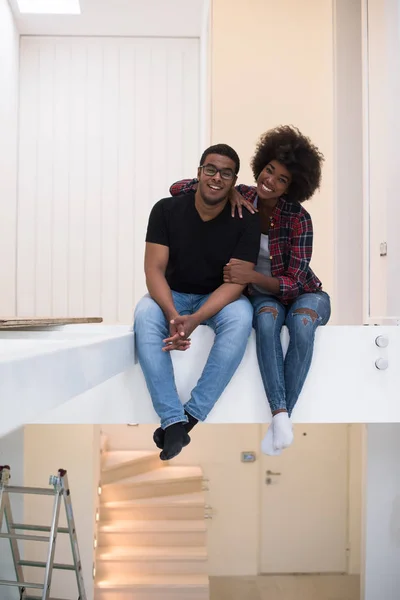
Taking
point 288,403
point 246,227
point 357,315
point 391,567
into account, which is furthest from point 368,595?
→ point 246,227

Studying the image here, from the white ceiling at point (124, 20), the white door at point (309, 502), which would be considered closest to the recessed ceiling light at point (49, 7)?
the white ceiling at point (124, 20)

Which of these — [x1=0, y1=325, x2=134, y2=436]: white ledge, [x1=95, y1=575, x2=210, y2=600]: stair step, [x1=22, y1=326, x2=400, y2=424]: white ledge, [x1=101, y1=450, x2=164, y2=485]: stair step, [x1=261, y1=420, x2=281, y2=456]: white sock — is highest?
[x1=0, y1=325, x2=134, y2=436]: white ledge

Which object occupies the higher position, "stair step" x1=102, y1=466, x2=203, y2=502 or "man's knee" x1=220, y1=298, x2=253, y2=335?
"man's knee" x1=220, y1=298, x2=253, y2=335

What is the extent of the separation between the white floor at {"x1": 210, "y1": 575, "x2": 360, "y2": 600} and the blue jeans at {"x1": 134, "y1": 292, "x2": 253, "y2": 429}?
5.06 m

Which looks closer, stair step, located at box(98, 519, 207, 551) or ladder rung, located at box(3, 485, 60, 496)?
ladder rung, located at box(3, 485, 60, 496)

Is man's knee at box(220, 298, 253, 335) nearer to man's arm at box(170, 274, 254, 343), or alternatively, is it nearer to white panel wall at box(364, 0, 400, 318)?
man's arm at box(170, 274, 254, 343)

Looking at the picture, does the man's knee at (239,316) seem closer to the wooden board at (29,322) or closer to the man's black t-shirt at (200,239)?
the man's black t-shirt at (200,239)

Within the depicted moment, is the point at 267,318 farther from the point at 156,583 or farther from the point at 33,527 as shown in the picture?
the point at 156,583

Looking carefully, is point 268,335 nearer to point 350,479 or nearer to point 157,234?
point 157,234

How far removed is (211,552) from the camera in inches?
281

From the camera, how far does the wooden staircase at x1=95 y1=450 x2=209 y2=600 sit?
5961 mm

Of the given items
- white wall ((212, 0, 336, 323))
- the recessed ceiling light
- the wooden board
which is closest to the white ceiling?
the recessed ceiling light

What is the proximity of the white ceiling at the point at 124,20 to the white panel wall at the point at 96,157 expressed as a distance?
97 mm

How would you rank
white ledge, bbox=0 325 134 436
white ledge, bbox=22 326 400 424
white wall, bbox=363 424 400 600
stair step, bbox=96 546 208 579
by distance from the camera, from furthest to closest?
stair step, bbox=96 546 208 579 < white wall, bbox=363 424 400 600 < white ledge, bbox=22 326 400 424 < white ledge, bbox=0 325 134 436
